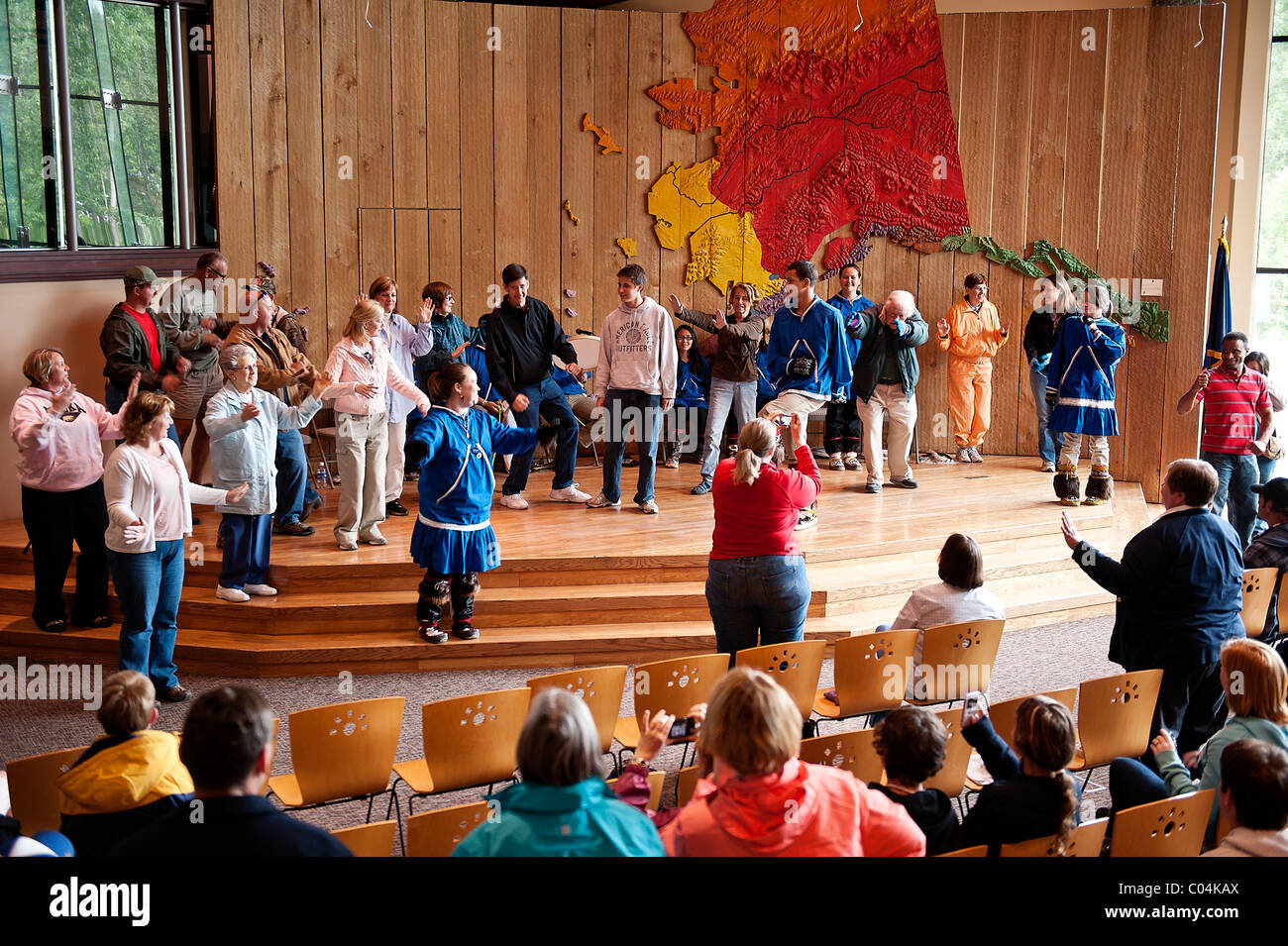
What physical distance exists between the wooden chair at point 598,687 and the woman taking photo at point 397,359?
3638 millimetres

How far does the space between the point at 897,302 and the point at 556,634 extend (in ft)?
14.6

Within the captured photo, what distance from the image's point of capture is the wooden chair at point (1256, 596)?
6.23 metres

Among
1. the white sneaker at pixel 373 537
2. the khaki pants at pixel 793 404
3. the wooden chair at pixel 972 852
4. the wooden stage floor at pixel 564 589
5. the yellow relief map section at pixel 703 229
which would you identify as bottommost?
the wooden stage floor at pixel 564 589

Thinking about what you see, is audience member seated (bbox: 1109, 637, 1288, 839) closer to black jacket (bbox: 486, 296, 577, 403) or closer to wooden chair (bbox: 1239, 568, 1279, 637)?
wooden chair (bbox: 1239, 568, 1279, 637)

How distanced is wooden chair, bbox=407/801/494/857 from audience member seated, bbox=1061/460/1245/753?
273 centimetres

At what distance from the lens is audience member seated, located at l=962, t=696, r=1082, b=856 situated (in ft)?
11.8

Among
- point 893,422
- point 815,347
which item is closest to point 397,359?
point 815,347

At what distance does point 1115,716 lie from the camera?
4.82 metres

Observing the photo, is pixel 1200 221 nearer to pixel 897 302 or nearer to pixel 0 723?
pixel 897 302

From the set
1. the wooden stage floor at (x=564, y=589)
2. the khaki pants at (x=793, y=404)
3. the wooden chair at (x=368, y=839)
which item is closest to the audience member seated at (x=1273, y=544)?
the wooden stage floor at (x=564, y=589)

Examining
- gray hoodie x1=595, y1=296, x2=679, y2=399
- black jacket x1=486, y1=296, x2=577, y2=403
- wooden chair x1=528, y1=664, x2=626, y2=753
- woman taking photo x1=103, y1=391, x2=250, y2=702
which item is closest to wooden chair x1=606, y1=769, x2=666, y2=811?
wooden chair x1=528, y1=664, x2=626, y2=753

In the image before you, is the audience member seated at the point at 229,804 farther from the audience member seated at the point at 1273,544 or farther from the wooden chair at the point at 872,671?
the audience member seated at the point at 1273,544

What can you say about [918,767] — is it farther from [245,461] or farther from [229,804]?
[245,461]

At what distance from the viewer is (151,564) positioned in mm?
5863
